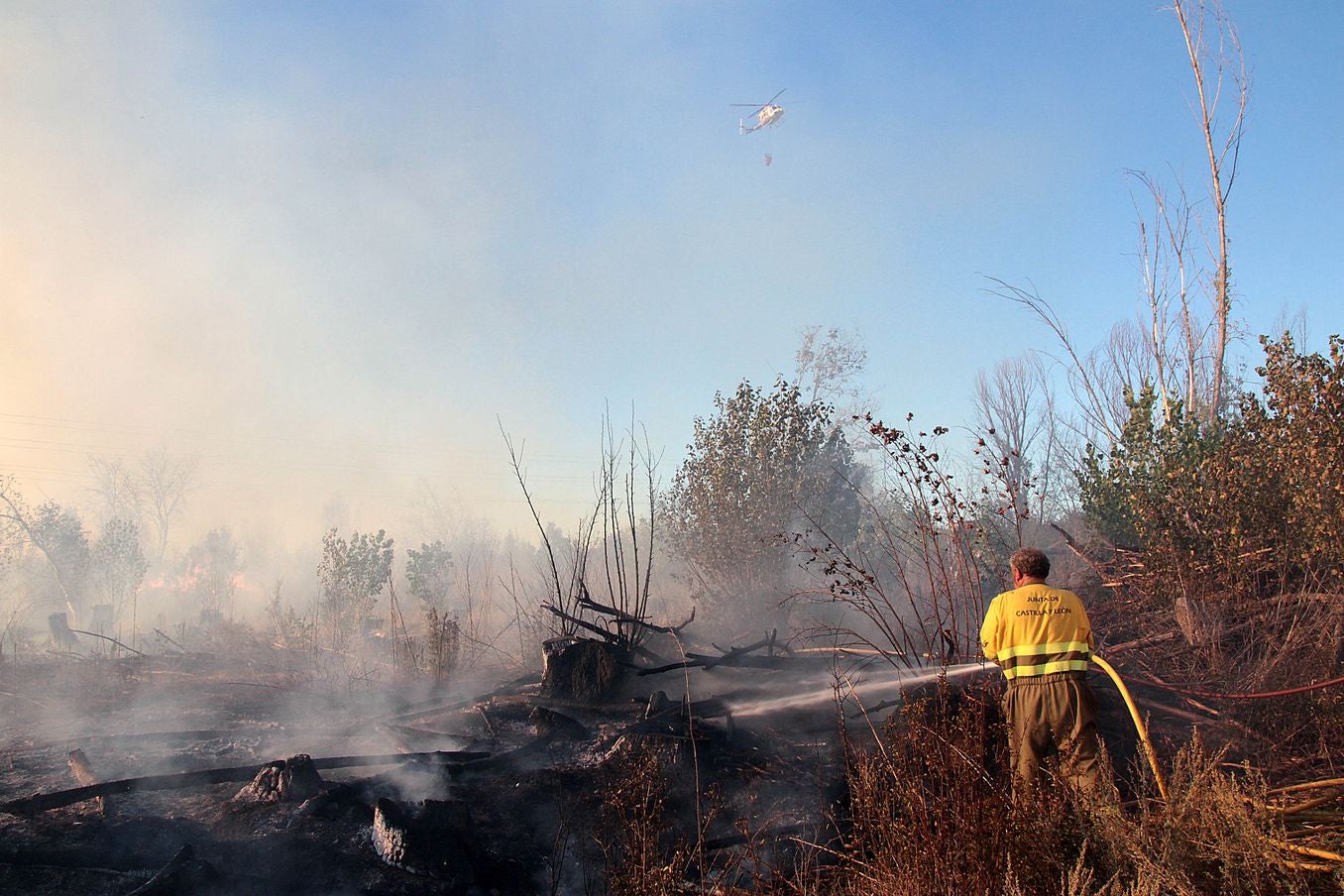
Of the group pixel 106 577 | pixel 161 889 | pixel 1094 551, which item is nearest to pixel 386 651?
pixel 161 889

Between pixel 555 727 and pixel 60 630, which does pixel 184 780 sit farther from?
pixel 60 630

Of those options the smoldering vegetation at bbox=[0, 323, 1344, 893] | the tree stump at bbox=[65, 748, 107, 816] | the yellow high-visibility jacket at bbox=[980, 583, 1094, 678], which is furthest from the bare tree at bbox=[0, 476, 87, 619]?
the yellow high-visibility jacket at bbox=[980, 583, 1094, 678]

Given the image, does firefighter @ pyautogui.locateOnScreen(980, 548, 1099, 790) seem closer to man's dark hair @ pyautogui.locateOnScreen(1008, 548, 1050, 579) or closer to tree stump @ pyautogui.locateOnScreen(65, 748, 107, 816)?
man's dark hair @ pyautogui.locateOnScreen(1008, 548, 1050, 579)

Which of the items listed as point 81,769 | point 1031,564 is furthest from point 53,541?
point 1031,564

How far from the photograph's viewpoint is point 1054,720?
5359 millimetres

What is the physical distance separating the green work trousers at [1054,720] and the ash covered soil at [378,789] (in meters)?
1.60

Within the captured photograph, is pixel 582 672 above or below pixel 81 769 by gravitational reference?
above

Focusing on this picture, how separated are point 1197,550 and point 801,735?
485 centimetres

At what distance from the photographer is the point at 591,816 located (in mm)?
5965

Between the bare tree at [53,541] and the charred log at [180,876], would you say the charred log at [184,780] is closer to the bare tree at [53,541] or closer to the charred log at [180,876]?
the charred log at [180,876]

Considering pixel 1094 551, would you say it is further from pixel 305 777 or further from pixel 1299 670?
pixel 305 777

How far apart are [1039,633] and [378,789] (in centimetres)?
552

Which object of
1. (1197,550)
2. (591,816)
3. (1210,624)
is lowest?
(591,816)

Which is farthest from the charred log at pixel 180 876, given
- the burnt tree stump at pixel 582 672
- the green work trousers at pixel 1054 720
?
the green work trousers at pixel 1054 720
